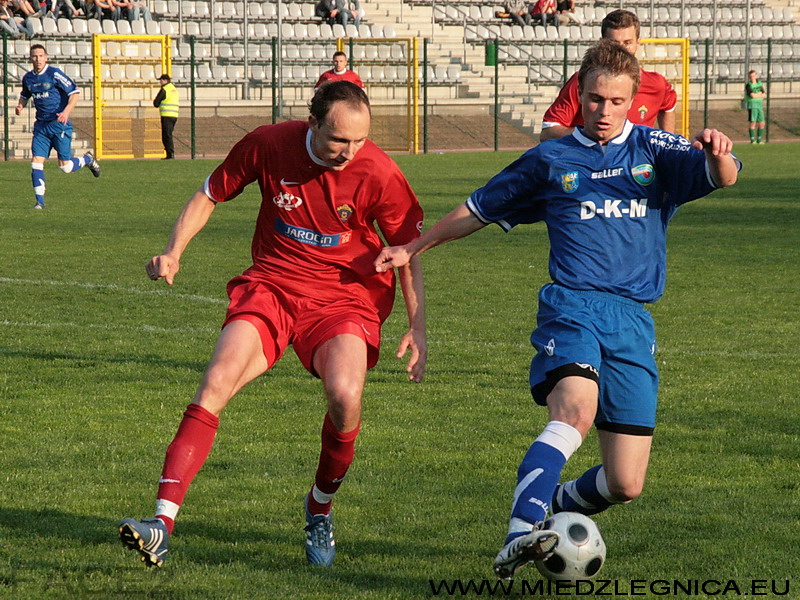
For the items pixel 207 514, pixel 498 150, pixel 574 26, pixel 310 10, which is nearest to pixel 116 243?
pixel 207 514

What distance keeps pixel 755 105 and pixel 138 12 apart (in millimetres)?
16710

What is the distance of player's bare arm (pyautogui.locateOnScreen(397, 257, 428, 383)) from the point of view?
181 inches

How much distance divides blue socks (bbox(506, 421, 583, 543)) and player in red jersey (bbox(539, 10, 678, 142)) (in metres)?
2.53

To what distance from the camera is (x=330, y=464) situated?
4.50 metres

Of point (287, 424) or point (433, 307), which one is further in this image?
point (433, 307)

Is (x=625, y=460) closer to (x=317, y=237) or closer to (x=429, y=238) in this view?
(x=429, y=238)

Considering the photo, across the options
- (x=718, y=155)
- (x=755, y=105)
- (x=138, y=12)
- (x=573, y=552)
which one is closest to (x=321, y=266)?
(x=718, y=155)

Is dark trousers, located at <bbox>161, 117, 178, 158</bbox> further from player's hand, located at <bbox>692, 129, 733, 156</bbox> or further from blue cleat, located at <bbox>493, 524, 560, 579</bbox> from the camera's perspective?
blue cleat, located at <bbox>493, 524, 560, 579</bbox>

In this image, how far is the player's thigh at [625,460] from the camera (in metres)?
4.21

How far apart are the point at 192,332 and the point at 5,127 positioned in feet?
60.5

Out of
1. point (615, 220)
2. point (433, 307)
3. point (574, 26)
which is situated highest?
point (574, 26)

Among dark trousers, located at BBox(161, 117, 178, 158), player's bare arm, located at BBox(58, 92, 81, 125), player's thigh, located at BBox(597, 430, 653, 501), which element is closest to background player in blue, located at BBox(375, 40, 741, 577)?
player's thigh, located at BBox(597, 430, 653, 501)

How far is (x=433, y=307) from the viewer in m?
10.3

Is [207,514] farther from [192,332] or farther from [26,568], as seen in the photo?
[192,332]
